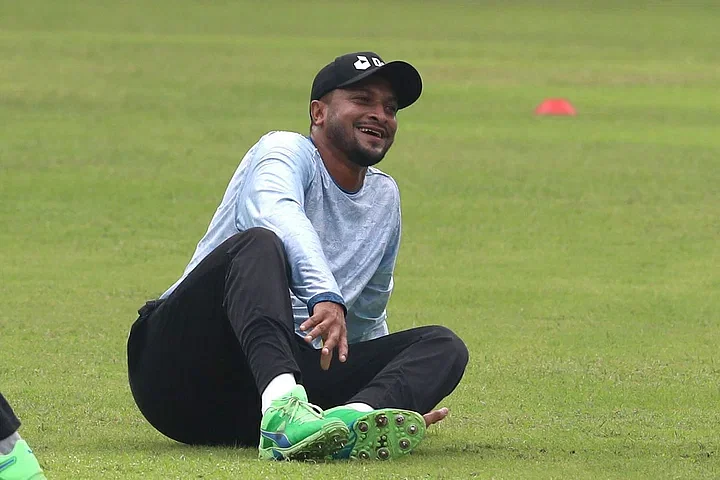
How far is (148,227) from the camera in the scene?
11.4 m

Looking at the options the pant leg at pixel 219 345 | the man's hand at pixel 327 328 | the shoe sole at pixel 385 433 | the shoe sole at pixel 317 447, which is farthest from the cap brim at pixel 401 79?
the shoe sole at pixel 317 447

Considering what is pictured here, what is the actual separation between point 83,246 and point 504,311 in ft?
10.8

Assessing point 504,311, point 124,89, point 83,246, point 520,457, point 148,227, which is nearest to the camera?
point 520,457

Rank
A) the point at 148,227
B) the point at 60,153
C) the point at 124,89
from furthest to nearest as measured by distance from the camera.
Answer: the point at 124,89 → the point at 60,153 → the point at 148,227

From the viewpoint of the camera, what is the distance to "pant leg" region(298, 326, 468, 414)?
473cm

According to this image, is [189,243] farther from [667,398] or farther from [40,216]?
[667,398]

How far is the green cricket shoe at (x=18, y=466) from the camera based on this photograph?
12.4ft

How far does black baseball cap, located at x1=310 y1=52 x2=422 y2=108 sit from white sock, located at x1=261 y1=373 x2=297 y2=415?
43.9 inches

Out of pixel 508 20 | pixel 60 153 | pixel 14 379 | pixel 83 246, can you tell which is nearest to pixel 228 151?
pixel 60 153

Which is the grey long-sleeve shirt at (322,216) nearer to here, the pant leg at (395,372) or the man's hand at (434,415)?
the pant leg at (395,372)

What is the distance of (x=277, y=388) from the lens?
14.3 feet

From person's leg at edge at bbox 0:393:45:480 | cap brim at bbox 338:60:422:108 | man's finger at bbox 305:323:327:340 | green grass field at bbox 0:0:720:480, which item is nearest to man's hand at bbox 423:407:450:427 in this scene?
green grass field at bbox 0:0:720:480

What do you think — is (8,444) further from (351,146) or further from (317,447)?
(351,146)

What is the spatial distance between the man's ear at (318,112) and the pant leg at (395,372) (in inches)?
28.4
